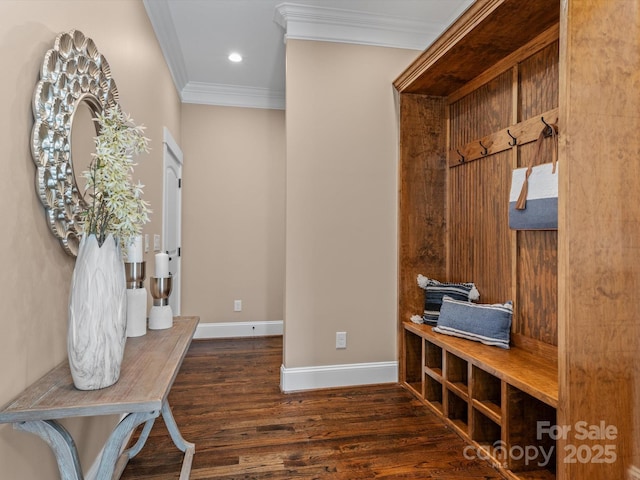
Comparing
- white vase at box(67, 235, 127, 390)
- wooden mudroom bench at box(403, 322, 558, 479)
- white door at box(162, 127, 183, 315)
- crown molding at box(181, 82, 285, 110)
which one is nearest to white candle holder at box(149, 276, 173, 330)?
white vase at box(67, 235, 127, 390)

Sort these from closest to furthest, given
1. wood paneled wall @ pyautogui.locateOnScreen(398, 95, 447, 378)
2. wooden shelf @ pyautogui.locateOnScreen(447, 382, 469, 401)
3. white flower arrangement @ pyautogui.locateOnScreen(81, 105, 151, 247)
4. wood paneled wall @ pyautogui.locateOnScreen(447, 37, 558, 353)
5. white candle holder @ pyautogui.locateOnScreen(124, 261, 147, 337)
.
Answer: white flower arrangement @ pyautogui.locateOnScreen(81, 105, 151, 247), white candle holder @ pyautogui.locateOnScreen(124, 261, 147, 337), wood paneled wall @ pyautogui.locateOnScreen(447, 37, 558, 353), wooden shelf @ pyautogui.locateOnScreen(447, 382, 469, 401), wood paneled wall @ pyautogui.locateOnScreen(398, 95, 447, 378)

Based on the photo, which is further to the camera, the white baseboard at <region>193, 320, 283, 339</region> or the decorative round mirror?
the white baseboard at <region>193, 320, 283, 339</region>

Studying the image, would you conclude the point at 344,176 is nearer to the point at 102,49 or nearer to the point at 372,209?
the point at 372,209

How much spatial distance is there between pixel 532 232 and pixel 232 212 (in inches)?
119

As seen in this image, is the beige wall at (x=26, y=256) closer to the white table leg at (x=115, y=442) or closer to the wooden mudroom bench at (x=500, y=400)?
the white table leg at (x=115, y=442)

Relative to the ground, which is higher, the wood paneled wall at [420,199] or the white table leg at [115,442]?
the wood paneled wall at [420,199]

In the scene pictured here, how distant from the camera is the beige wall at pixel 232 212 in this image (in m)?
4.02

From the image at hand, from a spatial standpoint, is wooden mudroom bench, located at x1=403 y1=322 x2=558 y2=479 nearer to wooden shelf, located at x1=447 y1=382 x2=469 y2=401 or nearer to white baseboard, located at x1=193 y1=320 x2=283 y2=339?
wooden shelf, located at x1=447 y1=382 x2=469 y2=401

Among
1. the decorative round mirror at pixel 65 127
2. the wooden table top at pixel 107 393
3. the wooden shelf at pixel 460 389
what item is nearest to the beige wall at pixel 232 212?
→ the wooden shelf at pixel 460 389

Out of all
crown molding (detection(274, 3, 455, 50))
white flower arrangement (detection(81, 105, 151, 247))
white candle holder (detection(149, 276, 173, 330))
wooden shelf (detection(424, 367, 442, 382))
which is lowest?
wooden shelf (detection(424, 367, 442, 382))

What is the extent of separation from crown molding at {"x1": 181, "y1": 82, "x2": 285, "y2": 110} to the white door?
27.5 inches

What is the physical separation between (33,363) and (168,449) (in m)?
1.08

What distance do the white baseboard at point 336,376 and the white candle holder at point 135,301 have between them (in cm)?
133

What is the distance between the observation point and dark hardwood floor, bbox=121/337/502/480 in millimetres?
1780
